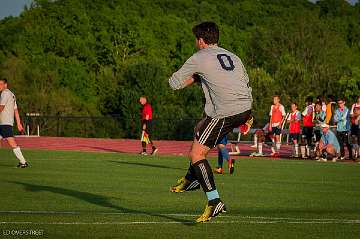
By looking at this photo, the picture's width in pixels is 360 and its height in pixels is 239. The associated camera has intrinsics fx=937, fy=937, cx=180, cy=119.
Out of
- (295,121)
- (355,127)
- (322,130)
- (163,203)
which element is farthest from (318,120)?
(163,203)

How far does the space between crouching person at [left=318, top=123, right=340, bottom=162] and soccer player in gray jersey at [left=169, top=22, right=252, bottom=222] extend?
2000cm

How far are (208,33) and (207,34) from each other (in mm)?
18

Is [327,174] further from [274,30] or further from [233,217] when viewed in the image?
[274,30]

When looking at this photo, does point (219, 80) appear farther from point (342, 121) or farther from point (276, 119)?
point (276, 119)

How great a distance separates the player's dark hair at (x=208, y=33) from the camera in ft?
36.6

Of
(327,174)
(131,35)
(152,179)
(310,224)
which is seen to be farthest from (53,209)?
(131,35)

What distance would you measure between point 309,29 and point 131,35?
19.9m

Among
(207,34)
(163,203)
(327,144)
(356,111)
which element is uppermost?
(207,34)

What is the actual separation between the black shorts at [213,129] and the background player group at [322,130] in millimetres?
20103

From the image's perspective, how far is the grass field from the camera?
1052cm

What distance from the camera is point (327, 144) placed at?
31281mm

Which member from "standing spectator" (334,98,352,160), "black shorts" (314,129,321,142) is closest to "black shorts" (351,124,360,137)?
"standing spectator" (334,98,352,160)

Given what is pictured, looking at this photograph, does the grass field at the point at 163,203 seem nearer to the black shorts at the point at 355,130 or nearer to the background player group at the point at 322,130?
the background player group at the point at 322,130

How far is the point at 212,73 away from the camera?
10.9 m
